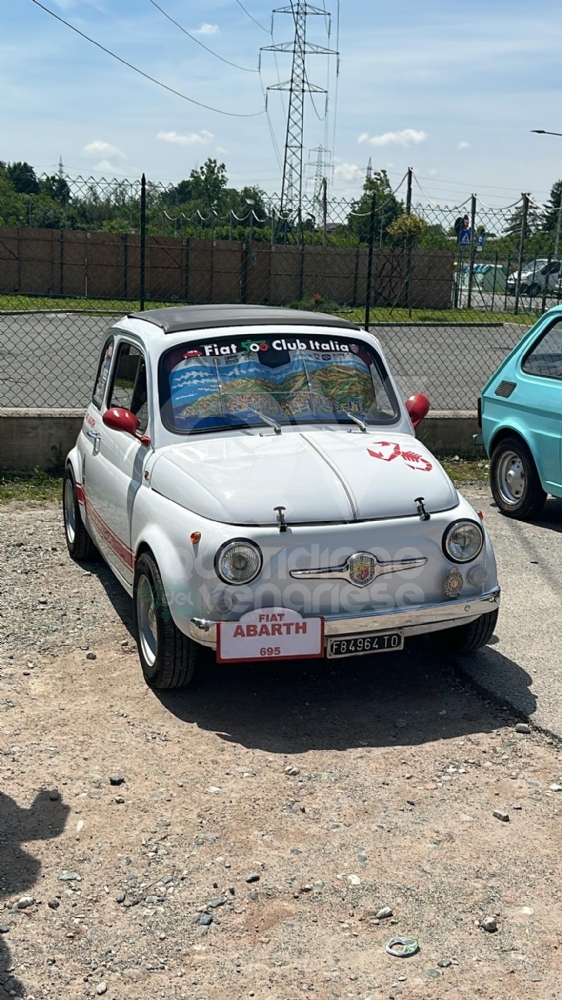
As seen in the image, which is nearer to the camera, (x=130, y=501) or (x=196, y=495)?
(x=196, y=495)

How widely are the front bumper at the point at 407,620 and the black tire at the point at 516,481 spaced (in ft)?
10.9

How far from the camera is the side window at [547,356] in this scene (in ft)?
26.0

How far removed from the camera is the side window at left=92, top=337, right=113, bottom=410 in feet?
21.3

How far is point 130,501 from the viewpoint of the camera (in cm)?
538

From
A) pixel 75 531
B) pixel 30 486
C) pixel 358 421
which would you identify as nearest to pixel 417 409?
pixel 358 421

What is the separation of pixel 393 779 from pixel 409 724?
55cm

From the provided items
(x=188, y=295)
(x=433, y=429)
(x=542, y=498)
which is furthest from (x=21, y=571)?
(x=188, y=295)

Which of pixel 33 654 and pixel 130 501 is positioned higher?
pixel 130 501

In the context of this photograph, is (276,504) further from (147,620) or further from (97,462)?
(97,462)

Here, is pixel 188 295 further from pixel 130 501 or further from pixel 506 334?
pixel 130 501

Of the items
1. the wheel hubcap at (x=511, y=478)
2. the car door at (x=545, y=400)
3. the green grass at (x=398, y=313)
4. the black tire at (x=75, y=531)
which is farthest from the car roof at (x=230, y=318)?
the green grass at (x=398, y=313)

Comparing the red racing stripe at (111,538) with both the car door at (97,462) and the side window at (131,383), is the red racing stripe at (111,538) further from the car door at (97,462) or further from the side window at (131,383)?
the side window at (131,383)

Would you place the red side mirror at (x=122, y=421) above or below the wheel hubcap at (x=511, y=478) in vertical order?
above

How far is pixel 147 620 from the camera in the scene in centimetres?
502
